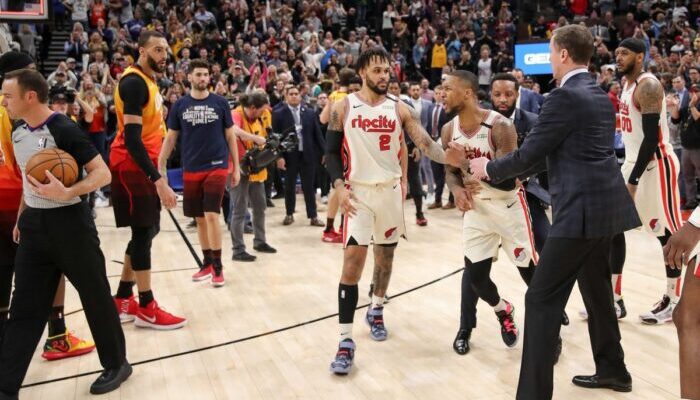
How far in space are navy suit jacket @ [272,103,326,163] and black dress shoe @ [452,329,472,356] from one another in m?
5.21

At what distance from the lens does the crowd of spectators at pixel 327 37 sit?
1329 cm

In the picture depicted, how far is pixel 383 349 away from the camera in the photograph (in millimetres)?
4836

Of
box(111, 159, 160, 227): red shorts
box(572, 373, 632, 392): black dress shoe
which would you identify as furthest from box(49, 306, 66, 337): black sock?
box(572, 373, 632, 392): black dress shoe

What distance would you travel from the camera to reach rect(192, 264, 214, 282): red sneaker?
682cm

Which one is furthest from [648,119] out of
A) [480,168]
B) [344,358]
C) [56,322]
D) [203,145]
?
[56,322]

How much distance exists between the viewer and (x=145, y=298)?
532 centimetres

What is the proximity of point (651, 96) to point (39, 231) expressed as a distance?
4.06 m

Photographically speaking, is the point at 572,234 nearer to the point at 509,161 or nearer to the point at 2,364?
the point at 509,161

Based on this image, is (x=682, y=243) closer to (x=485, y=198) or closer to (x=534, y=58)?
(x=485, y=198)

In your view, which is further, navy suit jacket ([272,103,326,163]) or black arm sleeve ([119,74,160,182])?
navy suit jacket ([272,103,326,163])

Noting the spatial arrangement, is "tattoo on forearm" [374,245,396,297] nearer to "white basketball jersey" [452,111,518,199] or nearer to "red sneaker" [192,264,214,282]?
"white basketball jersey" [452,111,518,199]

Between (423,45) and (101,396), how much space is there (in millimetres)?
16614

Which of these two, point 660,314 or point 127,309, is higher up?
point 660,314

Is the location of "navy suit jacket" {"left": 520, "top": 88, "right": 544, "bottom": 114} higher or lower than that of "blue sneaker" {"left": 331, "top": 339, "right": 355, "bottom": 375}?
higher
